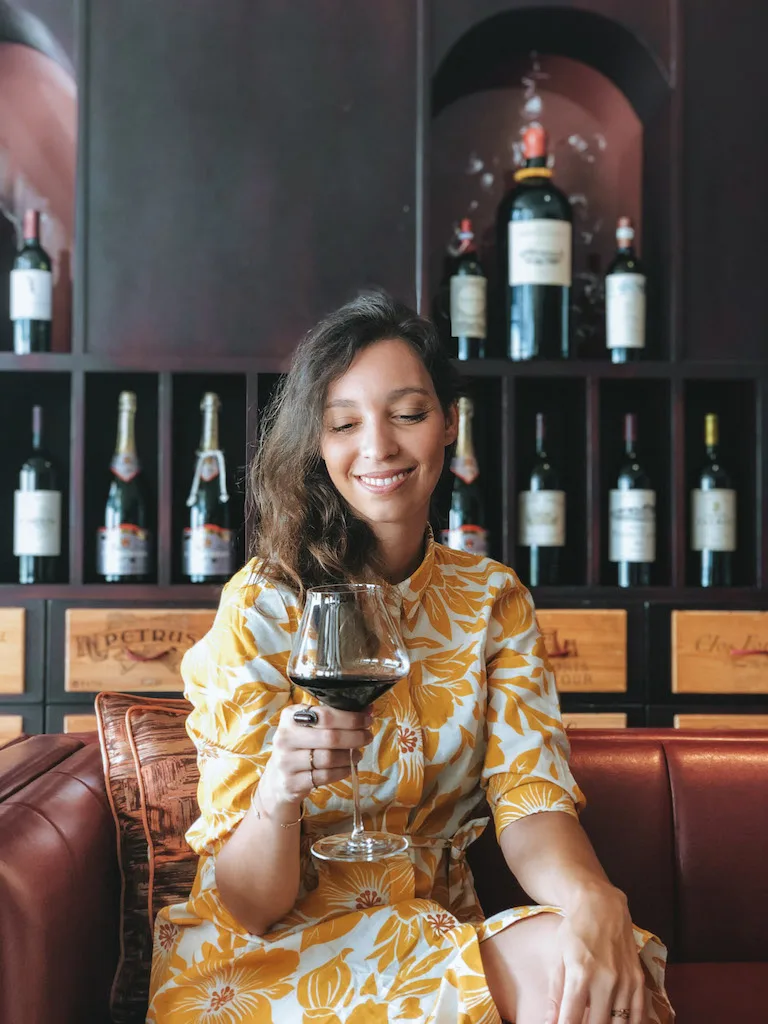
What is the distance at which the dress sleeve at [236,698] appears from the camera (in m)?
1.05

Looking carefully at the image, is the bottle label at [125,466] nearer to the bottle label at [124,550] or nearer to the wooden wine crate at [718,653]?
the bottle label at [124,550]

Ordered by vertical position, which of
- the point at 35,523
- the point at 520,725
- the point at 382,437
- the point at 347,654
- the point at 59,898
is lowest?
the point at 59,898

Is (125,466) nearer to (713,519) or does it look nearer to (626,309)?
(626,309)

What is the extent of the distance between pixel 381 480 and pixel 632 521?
138 cm

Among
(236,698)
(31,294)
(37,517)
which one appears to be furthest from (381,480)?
(31,294)

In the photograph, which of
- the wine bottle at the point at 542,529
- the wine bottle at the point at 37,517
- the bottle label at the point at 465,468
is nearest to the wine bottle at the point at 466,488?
the bottle label at the point at 465,468

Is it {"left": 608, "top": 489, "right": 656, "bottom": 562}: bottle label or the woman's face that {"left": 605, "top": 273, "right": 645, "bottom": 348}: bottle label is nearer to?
{"left": 608, "top": 489, "right": 656, "bottom": 562}: bottle label

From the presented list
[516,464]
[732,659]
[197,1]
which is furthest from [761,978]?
[197,1]

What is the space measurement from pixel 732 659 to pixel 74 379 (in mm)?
1585

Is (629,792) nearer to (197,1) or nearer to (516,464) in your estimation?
(516,464)

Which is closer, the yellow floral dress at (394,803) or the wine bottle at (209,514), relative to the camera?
the yellow floral dress at (394,803)

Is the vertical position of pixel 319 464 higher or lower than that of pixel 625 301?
lower

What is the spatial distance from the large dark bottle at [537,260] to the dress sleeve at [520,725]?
4.27 feet

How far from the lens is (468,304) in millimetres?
2469
